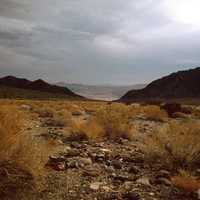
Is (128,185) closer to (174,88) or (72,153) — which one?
(72,153)

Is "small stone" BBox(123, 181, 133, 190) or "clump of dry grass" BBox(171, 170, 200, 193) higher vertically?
"clump of dry grass" BBox(171, 170, 200, 193)

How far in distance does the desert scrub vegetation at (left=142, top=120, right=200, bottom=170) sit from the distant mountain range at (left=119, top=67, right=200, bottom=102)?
365 ft

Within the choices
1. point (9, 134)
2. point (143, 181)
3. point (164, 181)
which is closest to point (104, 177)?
point (143, 181)

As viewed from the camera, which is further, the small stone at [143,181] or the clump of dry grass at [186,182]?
the small stone at [143,181]

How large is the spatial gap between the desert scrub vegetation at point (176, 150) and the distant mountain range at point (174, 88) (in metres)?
111

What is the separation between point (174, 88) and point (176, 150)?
129 m

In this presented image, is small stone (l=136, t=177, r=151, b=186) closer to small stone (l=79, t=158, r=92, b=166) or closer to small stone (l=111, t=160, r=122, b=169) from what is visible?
small stone (l=111, t=160, r=122, b=169)

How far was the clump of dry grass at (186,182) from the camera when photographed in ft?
23.4

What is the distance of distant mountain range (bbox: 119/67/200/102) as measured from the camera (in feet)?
414

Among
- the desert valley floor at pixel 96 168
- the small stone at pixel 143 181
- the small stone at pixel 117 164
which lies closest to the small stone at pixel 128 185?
the desert valley floor at pixel 96 168

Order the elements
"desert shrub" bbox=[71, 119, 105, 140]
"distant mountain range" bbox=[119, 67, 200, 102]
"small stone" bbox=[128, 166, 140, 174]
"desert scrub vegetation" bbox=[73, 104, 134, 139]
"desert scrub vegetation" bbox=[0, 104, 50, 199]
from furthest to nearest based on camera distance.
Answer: "distant mountain range" bbox=[119, 67, 200, 102], "desert scrub vegetation" bbox=[73, 104, 134, 139], "desert shrub" bbox=[71, 119, 105, 140], "small stone" bbox=[128, 166, 140, 174], "desert scrub vegetation" bbox=[0, 104, 50, 199]

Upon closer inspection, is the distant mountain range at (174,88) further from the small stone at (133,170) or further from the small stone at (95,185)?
the small stone at (95,185)

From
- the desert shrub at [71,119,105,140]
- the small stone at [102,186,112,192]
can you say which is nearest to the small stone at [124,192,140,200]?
the small stone at [102,186,112,192]

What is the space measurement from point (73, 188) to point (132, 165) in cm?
239
